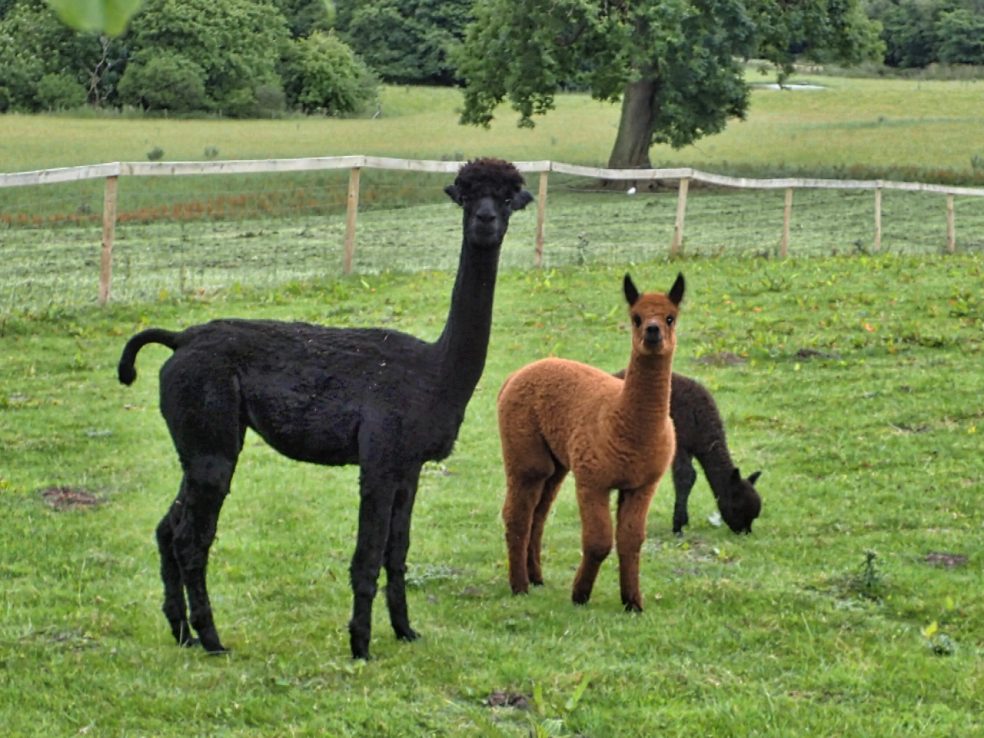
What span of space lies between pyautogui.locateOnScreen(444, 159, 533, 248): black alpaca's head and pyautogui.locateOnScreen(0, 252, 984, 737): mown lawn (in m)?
1.79

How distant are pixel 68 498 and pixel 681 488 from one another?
372 cm

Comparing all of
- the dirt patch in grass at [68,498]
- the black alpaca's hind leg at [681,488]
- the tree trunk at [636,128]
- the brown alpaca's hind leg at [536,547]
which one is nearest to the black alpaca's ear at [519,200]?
the brown alpaca's hind leg at [536,547]

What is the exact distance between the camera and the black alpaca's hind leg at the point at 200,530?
6.29 m

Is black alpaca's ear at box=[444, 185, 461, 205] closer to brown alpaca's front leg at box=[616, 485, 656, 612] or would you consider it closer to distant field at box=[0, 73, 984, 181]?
brown alpaca's front leg at box=[616, 485, 656, 612]

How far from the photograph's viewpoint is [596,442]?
23.8ft

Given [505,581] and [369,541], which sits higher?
[369,541]

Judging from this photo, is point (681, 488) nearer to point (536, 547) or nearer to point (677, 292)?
point (536, 547)

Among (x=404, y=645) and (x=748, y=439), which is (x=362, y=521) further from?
(x=748, y=439)

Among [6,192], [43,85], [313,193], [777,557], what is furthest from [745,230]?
[43,85]

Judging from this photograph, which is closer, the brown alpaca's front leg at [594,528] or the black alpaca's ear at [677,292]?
the black alpaca's ear at [677,292]

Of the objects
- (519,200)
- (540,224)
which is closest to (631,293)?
(519,200)

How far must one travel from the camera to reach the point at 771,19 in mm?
37250

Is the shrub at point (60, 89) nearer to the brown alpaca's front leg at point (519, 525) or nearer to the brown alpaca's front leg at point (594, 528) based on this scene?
the brown alpaca's front leg at point (594, 528)

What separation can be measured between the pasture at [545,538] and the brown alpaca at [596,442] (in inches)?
10.4
